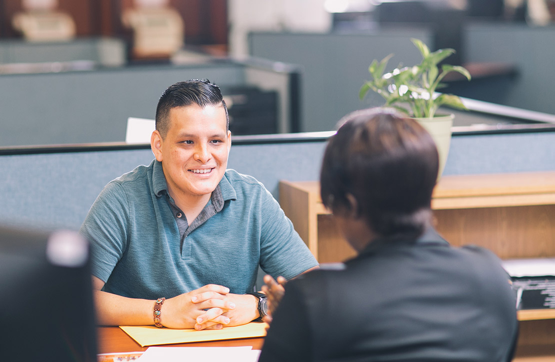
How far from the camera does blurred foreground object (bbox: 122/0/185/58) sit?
7410 millimetres

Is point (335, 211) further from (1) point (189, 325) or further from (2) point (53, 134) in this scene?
(2) point (53, 134)

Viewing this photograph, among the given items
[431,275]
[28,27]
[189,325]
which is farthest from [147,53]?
[431,275]

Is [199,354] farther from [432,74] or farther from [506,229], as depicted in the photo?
[506,229]

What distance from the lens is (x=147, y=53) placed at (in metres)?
7.34

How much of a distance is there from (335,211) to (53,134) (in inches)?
113

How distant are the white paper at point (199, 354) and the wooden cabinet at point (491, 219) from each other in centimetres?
50

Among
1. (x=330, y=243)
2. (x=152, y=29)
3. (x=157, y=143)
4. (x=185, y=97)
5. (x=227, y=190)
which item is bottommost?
(x=330, y=243)

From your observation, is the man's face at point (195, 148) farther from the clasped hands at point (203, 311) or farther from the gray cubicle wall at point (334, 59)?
the gray cubicle wall at point (334, 59)

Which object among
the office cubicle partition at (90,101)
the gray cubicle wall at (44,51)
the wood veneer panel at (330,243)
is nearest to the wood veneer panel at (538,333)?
the wood veneer panel at (330,243)

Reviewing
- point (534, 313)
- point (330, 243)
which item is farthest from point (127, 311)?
point (534, 313)

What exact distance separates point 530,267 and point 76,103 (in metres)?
2.49

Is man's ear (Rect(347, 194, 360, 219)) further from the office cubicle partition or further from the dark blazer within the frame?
the office cubicle partition

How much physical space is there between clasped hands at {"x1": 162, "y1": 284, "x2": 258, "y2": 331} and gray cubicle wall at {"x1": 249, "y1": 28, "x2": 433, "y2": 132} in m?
2.83

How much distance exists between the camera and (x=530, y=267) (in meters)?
1.77
